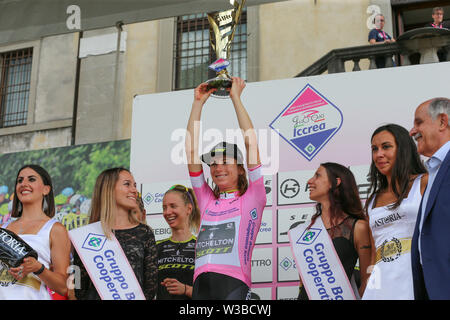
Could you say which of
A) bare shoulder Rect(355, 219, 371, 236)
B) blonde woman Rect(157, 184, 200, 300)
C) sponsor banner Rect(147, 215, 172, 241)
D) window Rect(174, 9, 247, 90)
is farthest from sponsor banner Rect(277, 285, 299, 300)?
window Rect(174, 9, 247, 90)

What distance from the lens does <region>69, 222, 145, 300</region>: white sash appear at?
4.41m

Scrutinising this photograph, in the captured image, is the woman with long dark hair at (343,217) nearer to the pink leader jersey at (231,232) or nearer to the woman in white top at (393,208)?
the woman in white top at (393,208)

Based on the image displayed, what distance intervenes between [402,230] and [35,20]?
3345 millimetres

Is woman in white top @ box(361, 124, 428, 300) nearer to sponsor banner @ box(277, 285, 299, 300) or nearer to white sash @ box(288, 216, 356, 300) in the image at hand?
white sash @ box(288, 216, 356, 300)

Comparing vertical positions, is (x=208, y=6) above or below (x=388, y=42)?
below

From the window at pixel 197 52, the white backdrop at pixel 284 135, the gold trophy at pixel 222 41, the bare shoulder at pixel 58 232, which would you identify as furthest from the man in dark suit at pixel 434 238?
the window at pixel 197 52

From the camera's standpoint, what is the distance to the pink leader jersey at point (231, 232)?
4.08 metres

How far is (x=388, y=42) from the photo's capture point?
7203 millimetres

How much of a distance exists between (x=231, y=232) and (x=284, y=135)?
177cm

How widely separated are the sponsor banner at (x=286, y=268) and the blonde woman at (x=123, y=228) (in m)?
1.25

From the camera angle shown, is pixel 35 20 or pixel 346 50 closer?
pixel 35 20

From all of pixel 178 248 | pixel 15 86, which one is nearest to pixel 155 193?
pixel 178 248

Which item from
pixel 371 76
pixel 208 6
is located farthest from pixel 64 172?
pixel 371 76

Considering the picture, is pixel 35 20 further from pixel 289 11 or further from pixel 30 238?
pixel 289 11
